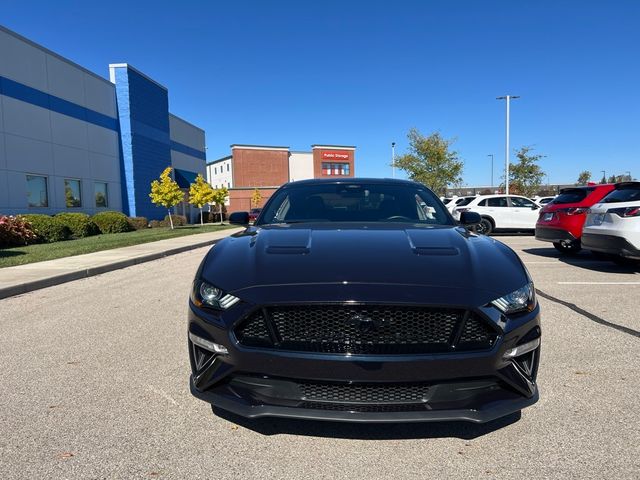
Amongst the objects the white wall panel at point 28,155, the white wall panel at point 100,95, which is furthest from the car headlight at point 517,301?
the white wall panel at point 100,95

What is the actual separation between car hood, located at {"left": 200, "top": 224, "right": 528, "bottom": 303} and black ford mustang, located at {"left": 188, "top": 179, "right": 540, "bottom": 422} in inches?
0.4

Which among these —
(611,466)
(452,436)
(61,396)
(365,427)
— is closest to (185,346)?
(61,396)

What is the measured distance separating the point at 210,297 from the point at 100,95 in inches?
1004

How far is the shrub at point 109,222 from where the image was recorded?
Answer: 2112 cm

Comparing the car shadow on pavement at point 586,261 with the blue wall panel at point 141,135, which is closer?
the car shadow on pavement at point 586,261

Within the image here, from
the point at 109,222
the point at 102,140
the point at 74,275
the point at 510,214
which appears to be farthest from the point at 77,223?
the point at 510,214

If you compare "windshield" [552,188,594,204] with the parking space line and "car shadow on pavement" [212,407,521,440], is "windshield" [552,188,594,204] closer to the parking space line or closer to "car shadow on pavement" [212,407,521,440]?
the parking space line

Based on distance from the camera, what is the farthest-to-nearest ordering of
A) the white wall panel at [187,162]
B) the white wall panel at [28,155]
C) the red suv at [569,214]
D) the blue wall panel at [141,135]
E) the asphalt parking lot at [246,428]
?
the white wall panel at [187,162]
the blue wall panel at [141,135]
the white wall panel at [28,155]
the red suv at [569,214]
the asphalt parking lot at [246,428]

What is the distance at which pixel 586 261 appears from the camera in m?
10.2

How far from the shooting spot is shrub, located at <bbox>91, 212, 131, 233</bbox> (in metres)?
21.1

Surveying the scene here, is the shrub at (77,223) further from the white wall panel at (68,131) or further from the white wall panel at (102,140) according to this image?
the white wall panel at (102,140)

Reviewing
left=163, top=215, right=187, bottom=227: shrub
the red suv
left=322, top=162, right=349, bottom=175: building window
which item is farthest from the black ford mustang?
left=322, top=162, right=349, bottom=175: building window

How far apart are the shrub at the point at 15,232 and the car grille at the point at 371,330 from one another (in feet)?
48.0

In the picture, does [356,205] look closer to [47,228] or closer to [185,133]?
[47,228]
